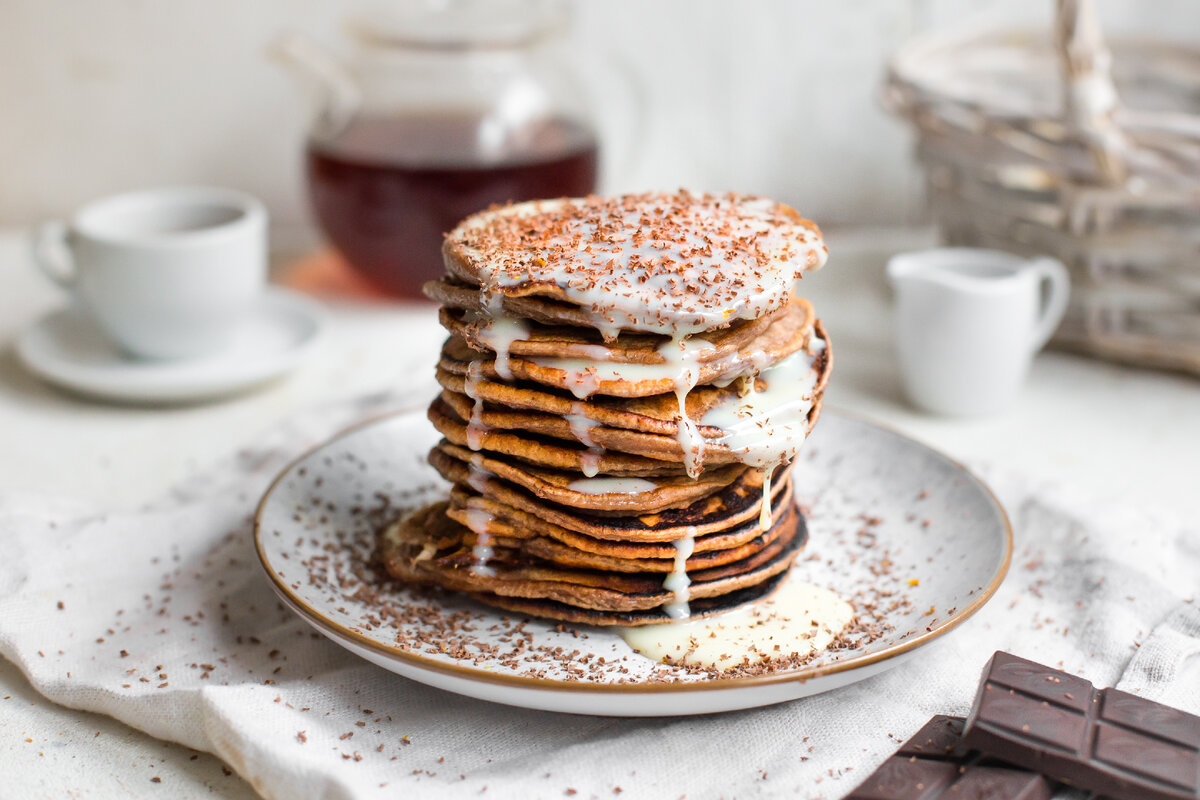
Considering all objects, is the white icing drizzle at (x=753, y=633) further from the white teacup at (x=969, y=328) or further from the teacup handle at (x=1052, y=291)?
the teacup handle at (x=1052, y=291)

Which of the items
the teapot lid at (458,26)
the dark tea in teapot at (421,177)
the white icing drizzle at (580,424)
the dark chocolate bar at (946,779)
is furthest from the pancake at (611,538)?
the teapot lid at (458,26)

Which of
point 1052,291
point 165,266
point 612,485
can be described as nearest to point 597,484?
point 612,485

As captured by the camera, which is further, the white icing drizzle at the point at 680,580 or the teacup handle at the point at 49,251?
the teacup handle at the point at 49,251

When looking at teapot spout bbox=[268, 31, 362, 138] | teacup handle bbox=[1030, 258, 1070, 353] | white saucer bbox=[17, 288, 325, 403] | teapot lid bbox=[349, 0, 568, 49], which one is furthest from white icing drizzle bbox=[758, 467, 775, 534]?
teapot spout bbox=[268, 31, 362, 138]

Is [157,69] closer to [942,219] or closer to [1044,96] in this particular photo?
[942,219]

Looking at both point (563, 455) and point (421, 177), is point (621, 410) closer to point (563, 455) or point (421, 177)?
point (563, 455)

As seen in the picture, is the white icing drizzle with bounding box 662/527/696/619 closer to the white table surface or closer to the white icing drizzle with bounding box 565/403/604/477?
the white icing drizzle with bounding box 565/403/604/477
